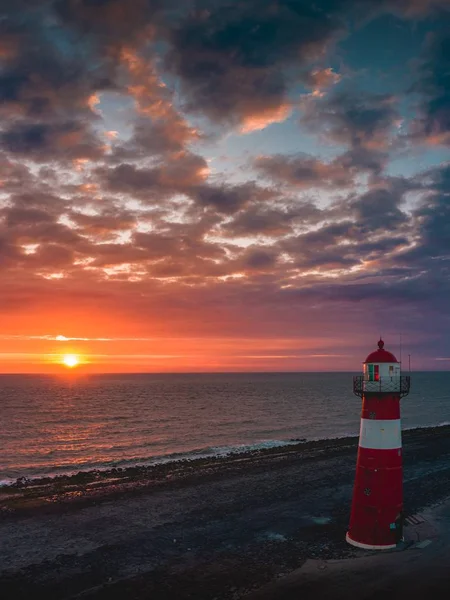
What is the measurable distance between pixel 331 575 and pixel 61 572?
1029 centimetres

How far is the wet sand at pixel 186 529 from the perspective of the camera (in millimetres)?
17734

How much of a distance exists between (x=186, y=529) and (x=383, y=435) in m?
11.0

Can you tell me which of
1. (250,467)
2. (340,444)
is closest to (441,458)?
(340,444)

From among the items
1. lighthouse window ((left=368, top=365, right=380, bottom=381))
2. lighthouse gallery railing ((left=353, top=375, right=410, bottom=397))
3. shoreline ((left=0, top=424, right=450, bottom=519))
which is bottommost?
shoreline ((left=0, top=424, right=450, bottom=519))

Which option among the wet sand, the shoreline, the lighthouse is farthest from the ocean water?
the lighthouse

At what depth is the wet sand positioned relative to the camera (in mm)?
17734

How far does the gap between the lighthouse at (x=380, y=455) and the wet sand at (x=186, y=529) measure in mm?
1180

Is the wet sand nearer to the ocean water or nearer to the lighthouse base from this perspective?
the lighthouse base

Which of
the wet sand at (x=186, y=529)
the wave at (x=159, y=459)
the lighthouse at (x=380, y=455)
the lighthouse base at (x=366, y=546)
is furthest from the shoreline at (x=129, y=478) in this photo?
the lighthouse at (x=380, y=455)

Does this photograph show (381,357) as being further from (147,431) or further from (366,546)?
(147,431)

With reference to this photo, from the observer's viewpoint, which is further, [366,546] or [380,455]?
[366,546]

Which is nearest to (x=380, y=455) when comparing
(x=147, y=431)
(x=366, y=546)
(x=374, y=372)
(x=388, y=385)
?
(x=388, y=385)

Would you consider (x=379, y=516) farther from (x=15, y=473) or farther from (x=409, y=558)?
(x=15, y=473)

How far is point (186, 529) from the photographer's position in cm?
2380
